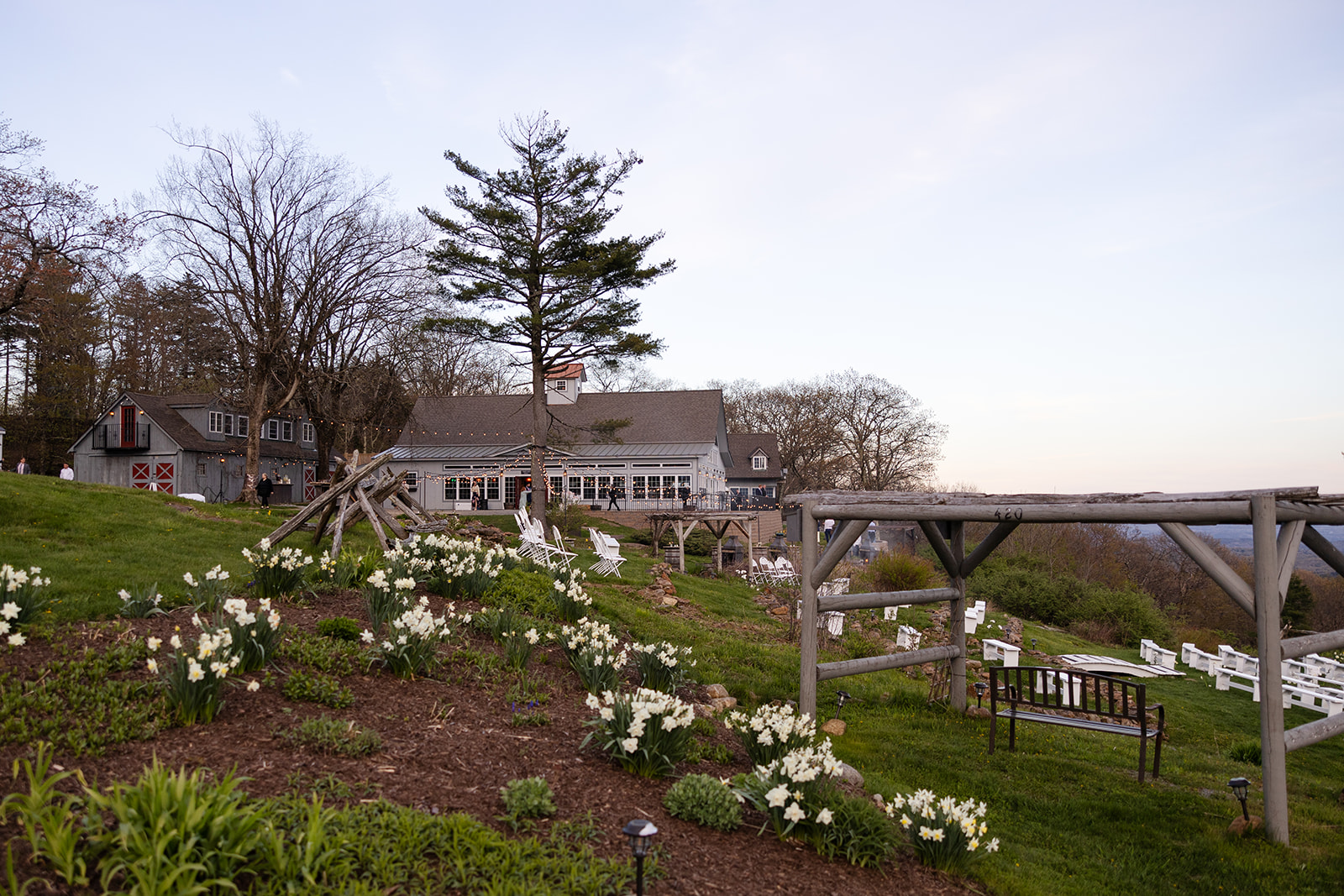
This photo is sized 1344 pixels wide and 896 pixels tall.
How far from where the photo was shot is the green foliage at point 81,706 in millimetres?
3684

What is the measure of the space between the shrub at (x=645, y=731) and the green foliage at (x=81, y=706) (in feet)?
7.83

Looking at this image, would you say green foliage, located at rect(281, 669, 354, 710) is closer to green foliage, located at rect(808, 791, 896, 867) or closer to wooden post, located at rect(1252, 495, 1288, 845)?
green foliage, located at rect(808, 791, 896, 867)

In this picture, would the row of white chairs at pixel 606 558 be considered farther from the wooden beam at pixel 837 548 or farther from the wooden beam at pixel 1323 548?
the wooden beam at pixel 1323 548

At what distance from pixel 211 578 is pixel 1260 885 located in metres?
7.47

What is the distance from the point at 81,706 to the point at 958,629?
7.71m

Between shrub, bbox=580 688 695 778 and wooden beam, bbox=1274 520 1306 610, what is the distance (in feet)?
13.4

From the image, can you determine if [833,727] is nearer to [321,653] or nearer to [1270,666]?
[1270,666]

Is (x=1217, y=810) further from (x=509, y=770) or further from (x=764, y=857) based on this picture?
(x=509, y=770)

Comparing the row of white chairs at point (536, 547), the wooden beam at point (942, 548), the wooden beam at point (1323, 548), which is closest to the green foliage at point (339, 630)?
the wooden beam at point (942, 548)

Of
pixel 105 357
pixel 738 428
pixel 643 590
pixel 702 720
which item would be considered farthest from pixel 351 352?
pixel 738 428

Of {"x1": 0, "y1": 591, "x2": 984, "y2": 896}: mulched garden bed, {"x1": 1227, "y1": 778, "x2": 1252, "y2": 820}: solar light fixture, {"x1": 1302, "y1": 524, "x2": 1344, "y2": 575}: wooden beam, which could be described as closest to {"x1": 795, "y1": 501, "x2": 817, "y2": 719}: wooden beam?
{"x1": 0, "y1": 591, "x2": 984, "y2": 896}: mulched garden bed

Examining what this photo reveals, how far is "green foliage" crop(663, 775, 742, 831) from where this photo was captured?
4031 mm

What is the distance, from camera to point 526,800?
146 inches

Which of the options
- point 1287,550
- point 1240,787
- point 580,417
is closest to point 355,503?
point 1240,787
